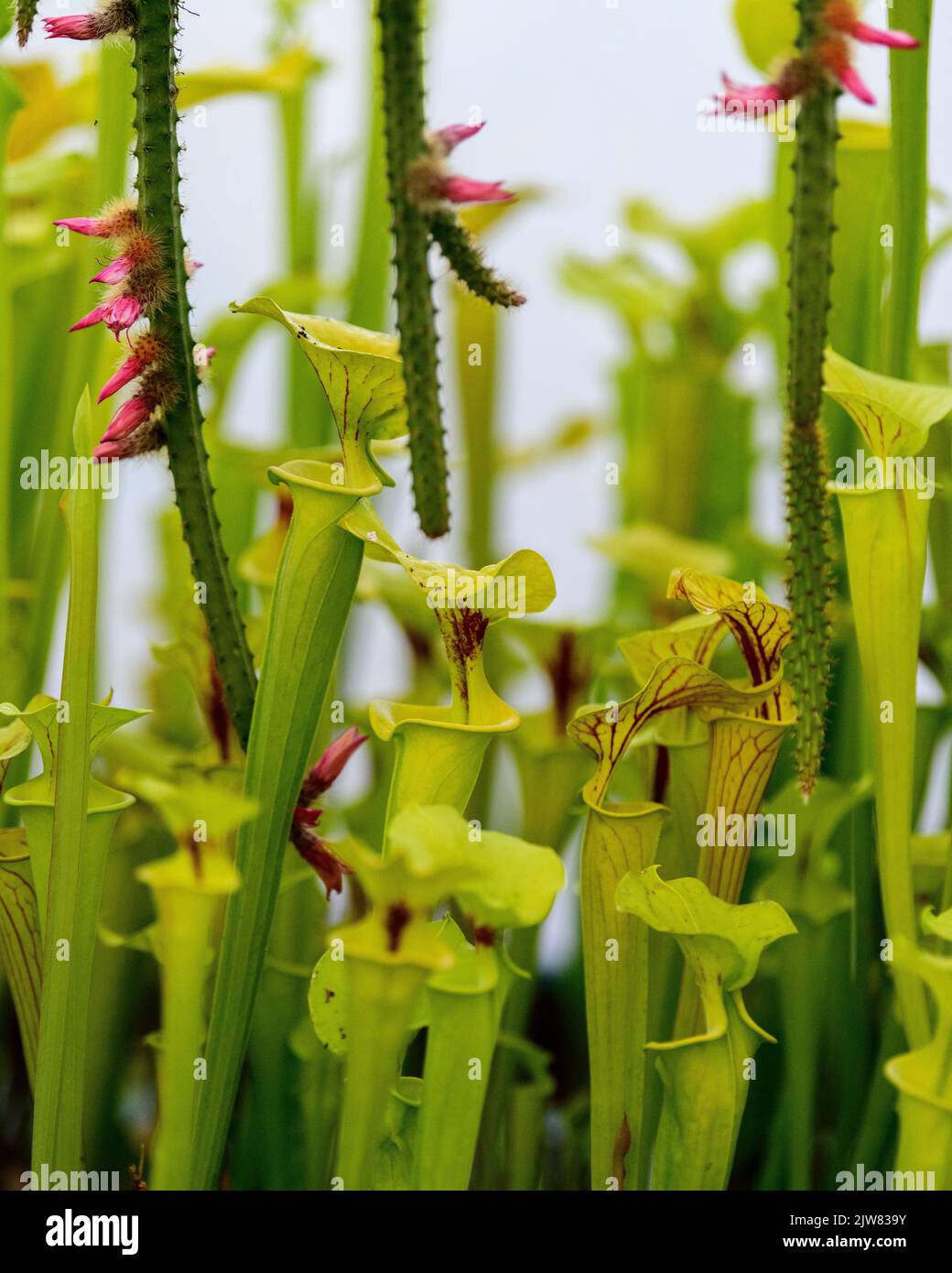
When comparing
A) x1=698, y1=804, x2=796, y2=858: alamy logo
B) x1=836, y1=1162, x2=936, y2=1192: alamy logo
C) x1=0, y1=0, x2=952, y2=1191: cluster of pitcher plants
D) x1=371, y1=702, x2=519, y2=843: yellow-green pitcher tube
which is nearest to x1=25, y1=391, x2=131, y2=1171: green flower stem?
x1=0, y1=0, x2=952, y2=1191: cluster of pitcher plants

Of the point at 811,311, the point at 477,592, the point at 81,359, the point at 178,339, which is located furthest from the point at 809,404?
the point at 81,359

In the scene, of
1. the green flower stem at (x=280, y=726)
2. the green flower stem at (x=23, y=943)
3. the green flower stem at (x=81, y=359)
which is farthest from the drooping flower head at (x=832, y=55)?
the green flower stem at (x=23, y=943)

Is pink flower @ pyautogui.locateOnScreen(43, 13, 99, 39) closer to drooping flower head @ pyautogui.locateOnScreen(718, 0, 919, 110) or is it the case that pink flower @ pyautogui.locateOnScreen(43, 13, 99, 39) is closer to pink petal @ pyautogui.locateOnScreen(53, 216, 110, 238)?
pink petal @ pyautogui.locateOnScreen(53, 216, 110, 238)
